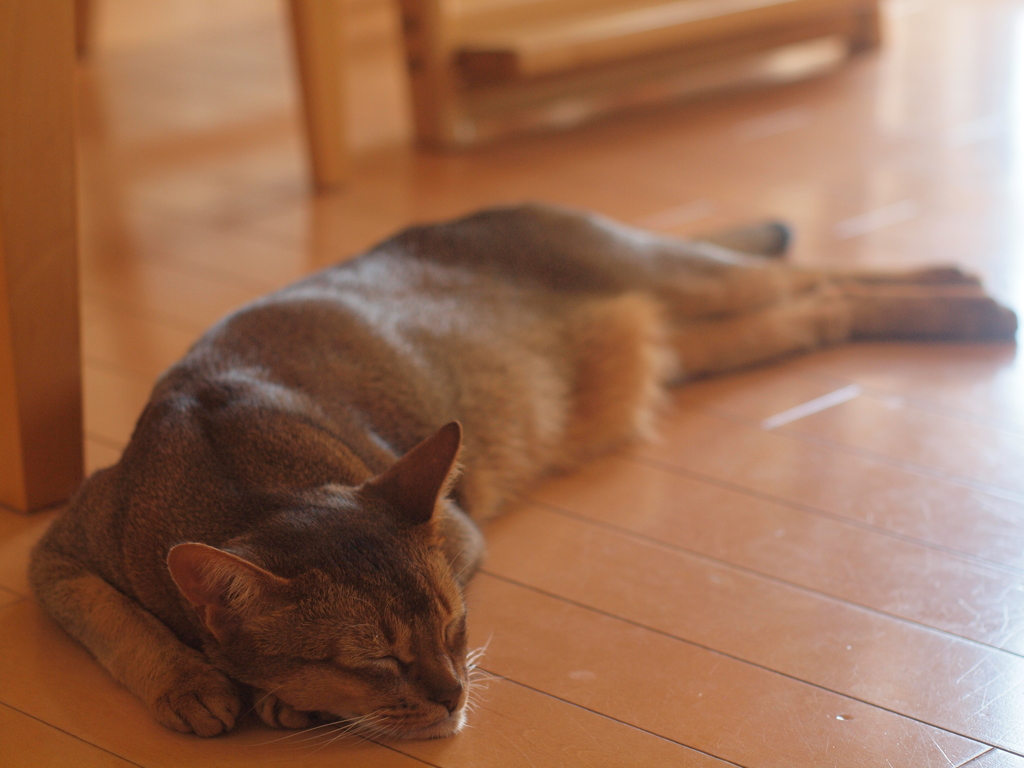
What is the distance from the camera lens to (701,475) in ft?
6.27

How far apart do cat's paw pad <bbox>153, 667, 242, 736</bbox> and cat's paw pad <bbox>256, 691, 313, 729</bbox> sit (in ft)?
0.12

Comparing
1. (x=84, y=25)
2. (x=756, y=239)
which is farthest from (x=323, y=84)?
(x=84, y=25)

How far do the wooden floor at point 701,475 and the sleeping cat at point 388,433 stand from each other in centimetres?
8

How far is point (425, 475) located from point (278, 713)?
0.32 m

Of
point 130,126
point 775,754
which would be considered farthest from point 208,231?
point 775,754

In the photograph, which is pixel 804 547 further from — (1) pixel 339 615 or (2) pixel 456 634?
(1) pixel 339 615

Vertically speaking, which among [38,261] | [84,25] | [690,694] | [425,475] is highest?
[84,25]

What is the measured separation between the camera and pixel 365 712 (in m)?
1.22

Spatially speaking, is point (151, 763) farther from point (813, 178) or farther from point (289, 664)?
point (813, 178)

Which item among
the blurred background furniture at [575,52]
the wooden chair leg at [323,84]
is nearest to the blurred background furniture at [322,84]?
the wooden chair leg at [323,84]

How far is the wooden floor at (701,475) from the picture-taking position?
4.38 feet

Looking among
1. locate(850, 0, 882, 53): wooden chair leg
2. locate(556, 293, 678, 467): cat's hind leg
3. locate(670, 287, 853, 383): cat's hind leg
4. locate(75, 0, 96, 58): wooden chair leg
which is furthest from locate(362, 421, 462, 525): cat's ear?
locate(850, 0, 882, 53): wooden chair leg

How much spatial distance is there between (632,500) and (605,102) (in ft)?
7.67

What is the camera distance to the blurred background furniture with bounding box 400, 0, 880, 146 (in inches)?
133
